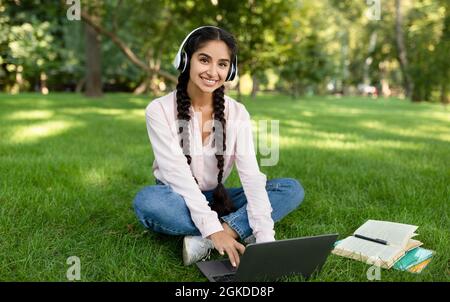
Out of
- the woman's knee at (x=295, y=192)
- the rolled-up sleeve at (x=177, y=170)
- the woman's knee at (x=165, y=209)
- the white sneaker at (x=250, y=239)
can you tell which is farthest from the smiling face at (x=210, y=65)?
the white sneaker at (x=250, y=239)

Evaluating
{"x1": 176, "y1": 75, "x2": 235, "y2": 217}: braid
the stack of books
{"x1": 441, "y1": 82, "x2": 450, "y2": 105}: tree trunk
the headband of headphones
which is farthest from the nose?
{"x1": 441, "y1": 82, "x2": 450, "y2": 105}: tree trunk

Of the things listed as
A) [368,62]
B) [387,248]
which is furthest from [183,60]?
[368,62]

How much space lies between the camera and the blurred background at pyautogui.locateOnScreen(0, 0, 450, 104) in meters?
10.6

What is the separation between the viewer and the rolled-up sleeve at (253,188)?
2.66 meters

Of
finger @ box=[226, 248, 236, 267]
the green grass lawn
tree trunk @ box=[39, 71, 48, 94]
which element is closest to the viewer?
finger @ box=[226, 248, 236, 267]

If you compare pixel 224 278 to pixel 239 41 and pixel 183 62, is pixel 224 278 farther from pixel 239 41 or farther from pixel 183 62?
pixel 239 41

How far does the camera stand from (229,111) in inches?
117

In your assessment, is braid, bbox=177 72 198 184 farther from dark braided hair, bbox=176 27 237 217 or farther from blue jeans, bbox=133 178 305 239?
blue jeans, bbox=133 178 305 239

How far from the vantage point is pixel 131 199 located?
3.90m

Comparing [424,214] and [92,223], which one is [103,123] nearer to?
[92,223]

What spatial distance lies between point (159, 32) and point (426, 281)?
12.0 m

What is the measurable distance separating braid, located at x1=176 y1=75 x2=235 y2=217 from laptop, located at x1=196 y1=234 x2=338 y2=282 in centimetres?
58

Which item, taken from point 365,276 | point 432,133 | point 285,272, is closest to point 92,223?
point 285,272

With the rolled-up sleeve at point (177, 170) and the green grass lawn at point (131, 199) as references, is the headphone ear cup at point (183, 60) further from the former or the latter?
the green grass lawn at point (131, 199)
